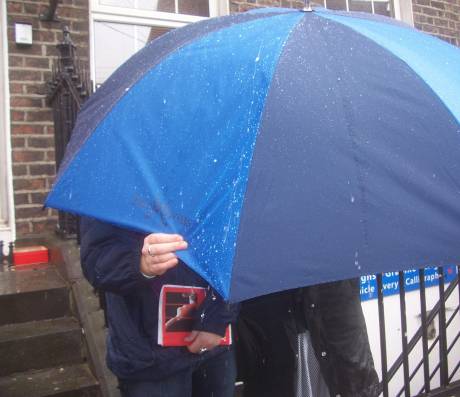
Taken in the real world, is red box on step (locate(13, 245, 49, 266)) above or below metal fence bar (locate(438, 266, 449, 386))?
above

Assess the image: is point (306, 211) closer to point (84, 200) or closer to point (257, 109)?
point (257, 109)

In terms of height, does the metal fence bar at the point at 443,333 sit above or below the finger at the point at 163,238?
below

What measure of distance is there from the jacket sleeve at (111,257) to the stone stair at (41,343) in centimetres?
148

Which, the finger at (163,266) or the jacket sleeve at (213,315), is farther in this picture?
the jacket sleeve at (213,315)

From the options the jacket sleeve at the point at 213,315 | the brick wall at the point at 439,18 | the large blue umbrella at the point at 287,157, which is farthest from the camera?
the brick wall at the point at 439,18

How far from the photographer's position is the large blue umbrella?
115cm

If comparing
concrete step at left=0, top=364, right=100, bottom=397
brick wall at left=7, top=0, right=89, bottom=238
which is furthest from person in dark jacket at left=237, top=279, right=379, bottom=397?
brick wall at left=7, top=0, right=89, bottom=238

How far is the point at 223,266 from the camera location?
108 cm

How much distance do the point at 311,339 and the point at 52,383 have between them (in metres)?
1.68

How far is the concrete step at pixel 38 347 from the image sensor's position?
2.91 m

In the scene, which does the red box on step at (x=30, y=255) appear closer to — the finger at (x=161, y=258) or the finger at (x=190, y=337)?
the finger at (x=190, y=337)

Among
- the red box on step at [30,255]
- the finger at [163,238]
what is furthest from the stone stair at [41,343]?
the finger at [163,238]

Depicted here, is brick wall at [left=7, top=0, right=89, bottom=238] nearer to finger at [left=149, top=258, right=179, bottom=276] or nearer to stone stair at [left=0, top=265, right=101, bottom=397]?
stone stair at [left=0, top=265, right=101, bottom=397]

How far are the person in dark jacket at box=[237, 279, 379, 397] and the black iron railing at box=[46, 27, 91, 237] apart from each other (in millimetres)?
1990
